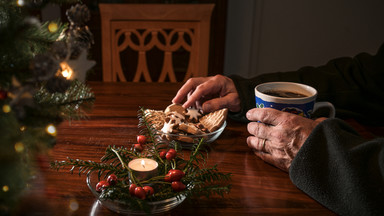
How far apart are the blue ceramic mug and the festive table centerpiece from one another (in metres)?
0.21

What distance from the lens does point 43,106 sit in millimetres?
495

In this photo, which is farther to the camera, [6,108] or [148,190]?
[148,190]

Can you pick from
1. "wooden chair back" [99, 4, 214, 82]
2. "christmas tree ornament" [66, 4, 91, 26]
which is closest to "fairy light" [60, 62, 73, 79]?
"christmas tree ornament" [66, 4, 91, 26]

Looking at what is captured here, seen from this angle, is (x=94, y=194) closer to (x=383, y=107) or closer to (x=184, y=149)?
(x=184, y=149)

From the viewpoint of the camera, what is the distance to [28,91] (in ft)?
1.37

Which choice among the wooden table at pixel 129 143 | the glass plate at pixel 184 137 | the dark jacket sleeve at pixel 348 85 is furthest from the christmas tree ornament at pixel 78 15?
the dark jacket sleeve at pixel 348 85

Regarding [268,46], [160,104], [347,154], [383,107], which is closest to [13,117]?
[347,154]

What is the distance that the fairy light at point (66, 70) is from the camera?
0.46m

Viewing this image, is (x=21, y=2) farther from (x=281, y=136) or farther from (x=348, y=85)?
(x=348, y=85)

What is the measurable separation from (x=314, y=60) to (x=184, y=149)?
2.26m

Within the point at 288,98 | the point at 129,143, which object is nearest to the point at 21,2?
the point at 129,143

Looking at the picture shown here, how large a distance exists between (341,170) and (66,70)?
0.49 m

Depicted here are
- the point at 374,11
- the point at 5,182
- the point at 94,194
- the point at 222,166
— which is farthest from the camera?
the point at 374,11

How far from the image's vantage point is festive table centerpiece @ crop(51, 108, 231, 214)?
554 mm
